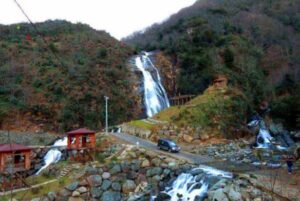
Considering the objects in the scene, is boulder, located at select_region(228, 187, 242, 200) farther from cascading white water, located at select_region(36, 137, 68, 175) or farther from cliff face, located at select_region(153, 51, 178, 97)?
cliff face, located at select_region(153, 51, 178, 97)

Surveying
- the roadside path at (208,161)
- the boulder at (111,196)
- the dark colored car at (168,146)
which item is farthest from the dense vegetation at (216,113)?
the boulder at (111,196)

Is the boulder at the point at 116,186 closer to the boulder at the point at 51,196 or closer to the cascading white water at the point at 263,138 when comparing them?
the boulder at the point at 51,196

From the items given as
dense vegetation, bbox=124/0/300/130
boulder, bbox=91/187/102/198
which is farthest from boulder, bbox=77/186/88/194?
dense vegetation, bbox=124/0/300/130

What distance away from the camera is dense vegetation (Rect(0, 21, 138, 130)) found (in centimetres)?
4512

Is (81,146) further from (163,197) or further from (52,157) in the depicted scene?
(163,197)

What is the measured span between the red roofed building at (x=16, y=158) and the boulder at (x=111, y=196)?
7.69 m

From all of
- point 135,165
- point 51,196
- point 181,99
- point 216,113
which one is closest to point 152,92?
point 181,99

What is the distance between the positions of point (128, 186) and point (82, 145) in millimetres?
7136

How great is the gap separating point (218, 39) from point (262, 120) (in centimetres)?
1694

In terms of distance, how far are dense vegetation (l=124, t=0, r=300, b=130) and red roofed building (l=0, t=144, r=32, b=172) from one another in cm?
2489

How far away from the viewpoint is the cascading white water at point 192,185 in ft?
69.9

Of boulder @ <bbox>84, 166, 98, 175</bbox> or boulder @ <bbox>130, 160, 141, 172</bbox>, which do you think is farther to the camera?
boulder @ <bbox>130, 160, 141, 172</bbox>

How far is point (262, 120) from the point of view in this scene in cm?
4281

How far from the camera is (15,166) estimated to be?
28078 mm
